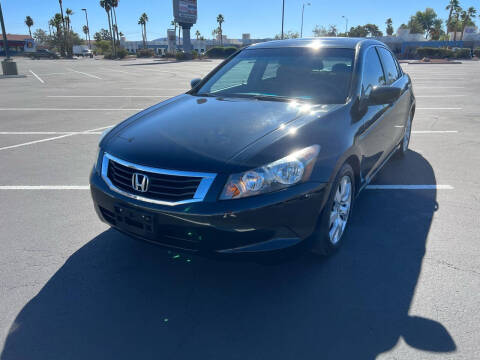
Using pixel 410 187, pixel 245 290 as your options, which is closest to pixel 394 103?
pixel 410 187

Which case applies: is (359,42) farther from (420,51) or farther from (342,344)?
(420,51)

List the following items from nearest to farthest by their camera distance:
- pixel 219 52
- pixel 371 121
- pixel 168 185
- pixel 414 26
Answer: pixel 168 185 < pixel 371 121 < pixel 219 52 < pixel 414 26

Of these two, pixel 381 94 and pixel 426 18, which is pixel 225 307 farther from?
pixel 426 18

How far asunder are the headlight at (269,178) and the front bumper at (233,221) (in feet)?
0.13

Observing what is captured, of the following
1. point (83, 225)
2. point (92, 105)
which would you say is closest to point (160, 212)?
point (83, 225)

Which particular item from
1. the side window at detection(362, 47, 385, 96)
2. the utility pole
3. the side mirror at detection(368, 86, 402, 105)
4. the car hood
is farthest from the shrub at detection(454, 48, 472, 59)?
the car hood

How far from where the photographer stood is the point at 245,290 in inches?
103

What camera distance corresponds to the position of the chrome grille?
2.30m

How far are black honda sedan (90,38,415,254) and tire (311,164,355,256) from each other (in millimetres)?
10

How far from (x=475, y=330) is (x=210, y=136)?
6.68 feet

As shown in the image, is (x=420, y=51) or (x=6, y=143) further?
(x=420, y=51)

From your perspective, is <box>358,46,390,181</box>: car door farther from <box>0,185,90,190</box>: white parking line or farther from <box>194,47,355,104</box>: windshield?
<box>0,185,90,190</box>: white parking line

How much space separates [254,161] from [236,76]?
6.83 feet

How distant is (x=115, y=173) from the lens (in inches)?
104
